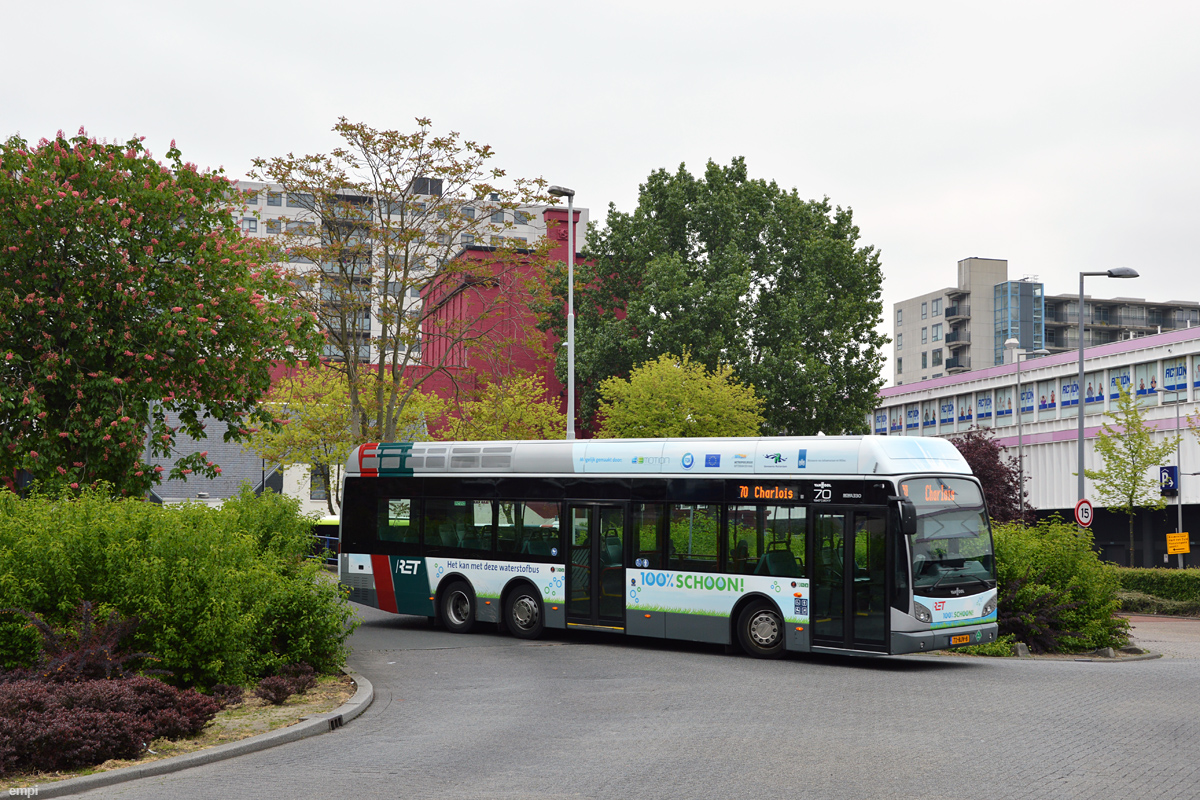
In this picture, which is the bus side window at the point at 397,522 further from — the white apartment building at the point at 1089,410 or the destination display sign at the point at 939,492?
the white apartment building at the point at 1089,410

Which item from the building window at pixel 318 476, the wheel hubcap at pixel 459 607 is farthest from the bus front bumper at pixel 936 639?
the building window at pixel 318 476

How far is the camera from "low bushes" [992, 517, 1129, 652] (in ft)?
59.4

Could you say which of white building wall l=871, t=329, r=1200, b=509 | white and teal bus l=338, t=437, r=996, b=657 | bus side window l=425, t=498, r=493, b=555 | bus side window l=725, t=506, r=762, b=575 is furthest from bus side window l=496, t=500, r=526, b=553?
white building wall l=871, t=329, r=1200, b=509

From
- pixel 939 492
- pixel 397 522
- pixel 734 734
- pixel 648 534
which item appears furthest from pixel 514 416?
pixel 734 734

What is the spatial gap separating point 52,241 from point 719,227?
1411 inches

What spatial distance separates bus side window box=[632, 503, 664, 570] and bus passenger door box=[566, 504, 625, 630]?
26 cm

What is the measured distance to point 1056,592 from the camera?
59.5ft

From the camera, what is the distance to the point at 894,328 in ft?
377

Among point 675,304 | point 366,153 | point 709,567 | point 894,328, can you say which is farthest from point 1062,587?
point 894,328

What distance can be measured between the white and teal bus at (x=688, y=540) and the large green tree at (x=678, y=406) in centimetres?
2136

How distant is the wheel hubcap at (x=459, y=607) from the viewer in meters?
19.7

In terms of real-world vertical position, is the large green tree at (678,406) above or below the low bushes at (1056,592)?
above

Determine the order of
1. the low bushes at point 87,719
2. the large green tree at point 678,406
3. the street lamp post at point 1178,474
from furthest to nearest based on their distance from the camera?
the street lamp post at point 1178,474
the large green tree at point 678,406
the low bushes at point 87,719

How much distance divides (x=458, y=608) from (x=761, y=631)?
5819 mm
